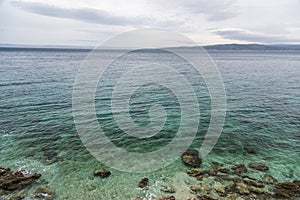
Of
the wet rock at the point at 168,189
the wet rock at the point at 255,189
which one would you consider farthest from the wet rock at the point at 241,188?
the wet rock at the point at 168,189

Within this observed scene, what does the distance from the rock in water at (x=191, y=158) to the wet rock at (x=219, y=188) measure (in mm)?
2256

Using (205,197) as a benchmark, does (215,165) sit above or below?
above

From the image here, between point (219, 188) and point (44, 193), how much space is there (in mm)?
10124

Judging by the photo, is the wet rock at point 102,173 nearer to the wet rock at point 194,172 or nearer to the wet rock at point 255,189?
the wet rock at point 194,172

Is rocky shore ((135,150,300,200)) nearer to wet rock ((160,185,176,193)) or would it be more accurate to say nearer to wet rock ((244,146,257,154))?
wet rock ((160,185,176,193))

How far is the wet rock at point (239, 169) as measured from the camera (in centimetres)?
1441

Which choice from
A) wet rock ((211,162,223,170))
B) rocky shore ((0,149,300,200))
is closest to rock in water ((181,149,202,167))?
rocky shore ((0,149,300,200))

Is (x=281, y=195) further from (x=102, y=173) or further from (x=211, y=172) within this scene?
(x=102, y=173)

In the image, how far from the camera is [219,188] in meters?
12.8

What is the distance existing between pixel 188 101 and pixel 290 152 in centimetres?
1467

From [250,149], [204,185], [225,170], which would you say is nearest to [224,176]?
[225,170]

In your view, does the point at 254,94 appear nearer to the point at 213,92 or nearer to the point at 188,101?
the point at 213,92

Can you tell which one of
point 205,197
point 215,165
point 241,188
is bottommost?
point 205,197

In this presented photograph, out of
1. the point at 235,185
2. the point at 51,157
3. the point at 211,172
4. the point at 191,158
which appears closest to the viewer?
the point at 235,185
